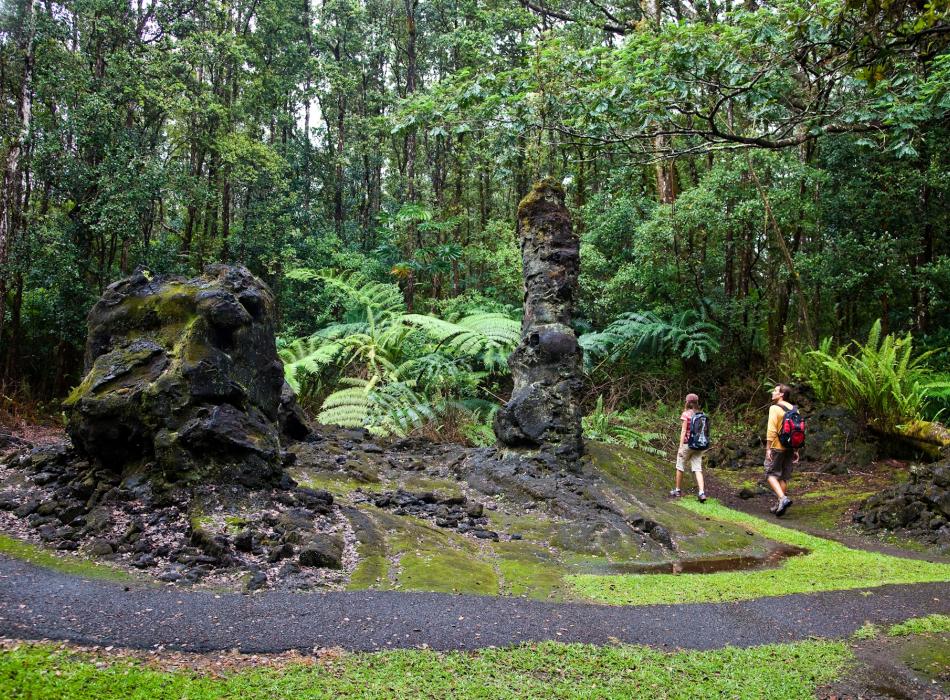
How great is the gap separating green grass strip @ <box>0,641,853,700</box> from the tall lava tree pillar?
416 cm

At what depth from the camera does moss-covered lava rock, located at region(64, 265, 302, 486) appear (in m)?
5.09

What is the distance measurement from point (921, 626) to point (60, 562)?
5.46m

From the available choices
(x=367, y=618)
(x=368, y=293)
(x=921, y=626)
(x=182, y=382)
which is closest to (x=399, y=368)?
(x=368, y=293)

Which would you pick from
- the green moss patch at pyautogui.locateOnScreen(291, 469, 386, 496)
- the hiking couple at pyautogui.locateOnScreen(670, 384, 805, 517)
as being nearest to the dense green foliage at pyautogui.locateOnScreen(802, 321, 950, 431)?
the hiking couple at pyautogui.locateOnScreen(670, 384, 805, 517)

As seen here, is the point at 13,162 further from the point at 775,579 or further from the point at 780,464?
the point at 780,464

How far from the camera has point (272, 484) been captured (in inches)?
208

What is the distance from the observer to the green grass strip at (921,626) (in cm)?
401

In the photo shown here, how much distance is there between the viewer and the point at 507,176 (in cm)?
1501

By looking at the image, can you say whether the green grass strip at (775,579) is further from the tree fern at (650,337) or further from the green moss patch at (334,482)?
the tree fern at (650,337)

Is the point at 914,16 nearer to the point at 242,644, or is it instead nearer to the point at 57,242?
the point at 242,644

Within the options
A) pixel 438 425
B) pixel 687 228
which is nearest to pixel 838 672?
pixel 438 425

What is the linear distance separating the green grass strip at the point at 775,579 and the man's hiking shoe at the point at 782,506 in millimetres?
1564

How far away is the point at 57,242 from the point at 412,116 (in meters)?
7.77

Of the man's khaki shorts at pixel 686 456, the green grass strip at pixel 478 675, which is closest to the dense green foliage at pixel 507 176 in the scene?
the man's khaki shorts at pixel 686 456
